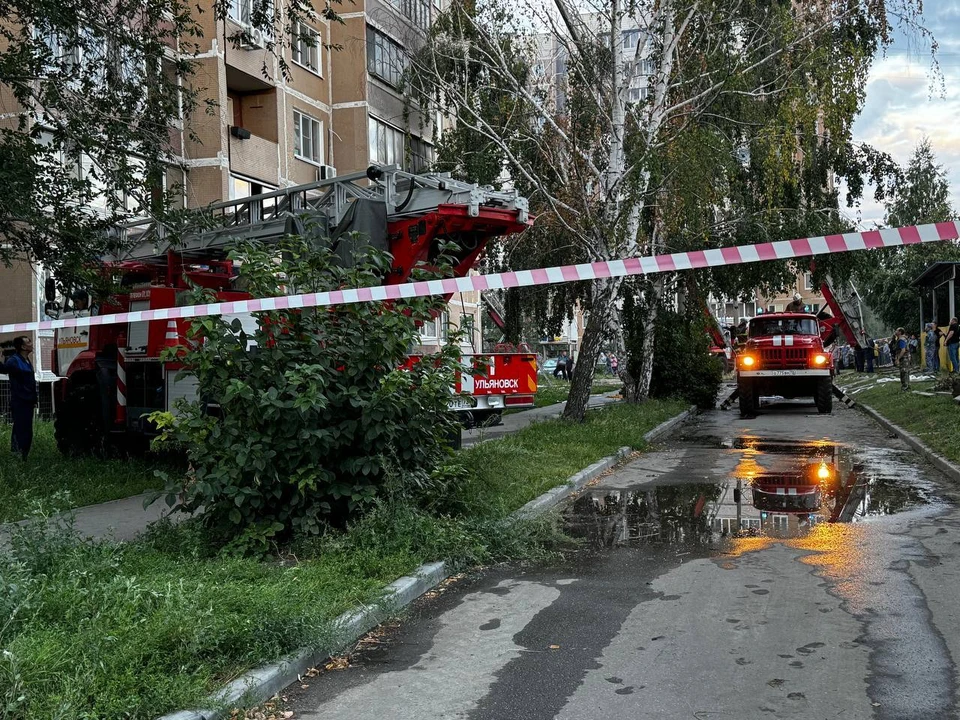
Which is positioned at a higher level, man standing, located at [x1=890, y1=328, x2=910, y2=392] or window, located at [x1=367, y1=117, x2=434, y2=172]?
window, located at [x1=367, y1=117, x2=434, y2=172]

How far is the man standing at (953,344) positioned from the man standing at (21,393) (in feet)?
64.2

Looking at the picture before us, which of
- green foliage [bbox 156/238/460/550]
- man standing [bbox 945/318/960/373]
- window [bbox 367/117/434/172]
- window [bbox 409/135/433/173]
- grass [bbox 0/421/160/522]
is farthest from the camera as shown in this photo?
window [bbox 409/135/433/173]

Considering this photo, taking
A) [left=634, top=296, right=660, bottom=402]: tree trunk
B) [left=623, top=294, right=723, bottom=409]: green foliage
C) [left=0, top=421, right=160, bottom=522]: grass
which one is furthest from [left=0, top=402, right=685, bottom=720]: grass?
[left=623, top=294, right=723, bottom=409]: green foliage

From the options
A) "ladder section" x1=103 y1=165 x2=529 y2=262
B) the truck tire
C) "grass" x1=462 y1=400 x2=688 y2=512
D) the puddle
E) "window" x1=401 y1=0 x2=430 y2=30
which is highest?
"window" x1=401 y1=0 x2=430 y2=30

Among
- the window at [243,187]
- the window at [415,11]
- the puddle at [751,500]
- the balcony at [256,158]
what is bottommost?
the puddle at [751,500]

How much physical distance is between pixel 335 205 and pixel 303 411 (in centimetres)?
596

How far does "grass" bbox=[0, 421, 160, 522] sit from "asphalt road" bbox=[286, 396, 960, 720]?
4.45m

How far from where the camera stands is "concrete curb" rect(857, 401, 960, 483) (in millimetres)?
11202

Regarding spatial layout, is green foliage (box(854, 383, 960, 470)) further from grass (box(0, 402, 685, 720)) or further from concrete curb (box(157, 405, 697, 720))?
concrete curb (box(157, 405, 697, 720))

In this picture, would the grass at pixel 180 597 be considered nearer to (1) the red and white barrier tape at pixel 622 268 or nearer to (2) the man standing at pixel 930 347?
(1) the red and white barrier tape at pixel 622 268

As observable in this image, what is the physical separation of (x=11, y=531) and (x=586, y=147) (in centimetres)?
1552

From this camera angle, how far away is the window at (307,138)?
26250mm

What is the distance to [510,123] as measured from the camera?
18.8 m

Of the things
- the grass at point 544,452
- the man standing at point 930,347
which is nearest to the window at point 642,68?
the grass at point 544,452
